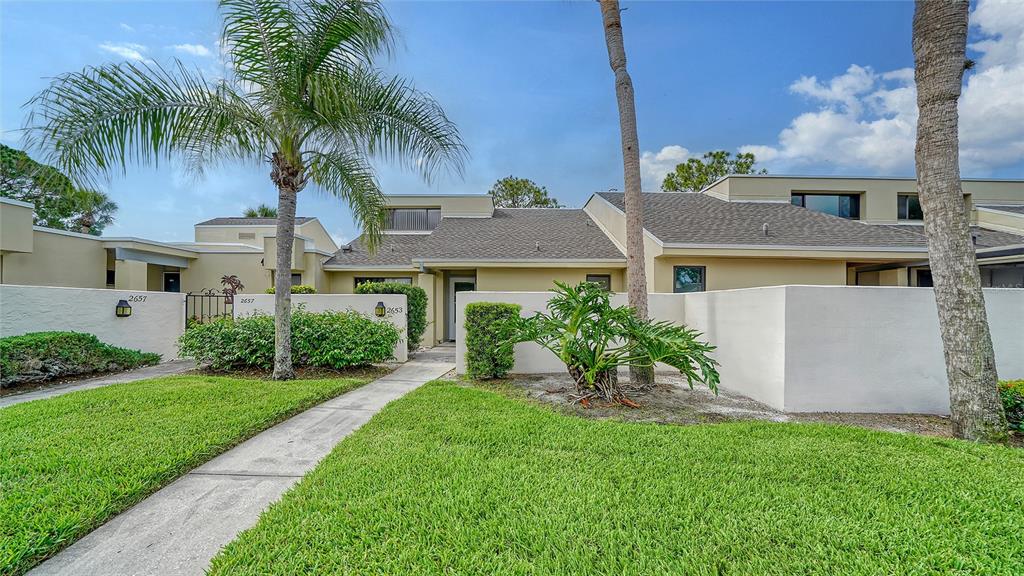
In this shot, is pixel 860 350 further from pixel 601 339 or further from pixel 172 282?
pixel 172 282

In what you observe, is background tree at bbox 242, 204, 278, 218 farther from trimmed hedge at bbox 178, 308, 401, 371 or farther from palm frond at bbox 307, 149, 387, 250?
palm frond at bbox 307, 149, 387, 250

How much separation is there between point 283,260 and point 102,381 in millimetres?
4003

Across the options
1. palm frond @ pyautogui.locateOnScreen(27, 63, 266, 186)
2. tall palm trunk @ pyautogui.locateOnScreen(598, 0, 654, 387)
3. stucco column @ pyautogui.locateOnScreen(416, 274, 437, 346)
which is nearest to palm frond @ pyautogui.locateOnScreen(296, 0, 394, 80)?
palm frond @ pyautogui.locateOnScreen(27, 63, 266, 186)

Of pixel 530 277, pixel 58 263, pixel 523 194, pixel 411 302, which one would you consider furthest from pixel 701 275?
pixel 523 194

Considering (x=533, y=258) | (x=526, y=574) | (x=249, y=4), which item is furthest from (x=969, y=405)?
(x=249, y=4)

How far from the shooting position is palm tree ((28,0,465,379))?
19.4 feet

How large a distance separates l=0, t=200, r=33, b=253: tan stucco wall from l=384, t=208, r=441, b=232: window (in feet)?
35.8

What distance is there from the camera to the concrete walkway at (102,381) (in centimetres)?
611

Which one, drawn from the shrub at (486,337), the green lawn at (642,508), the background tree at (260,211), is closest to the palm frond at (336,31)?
the shrub at (486,337)

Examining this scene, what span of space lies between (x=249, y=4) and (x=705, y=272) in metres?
11.6

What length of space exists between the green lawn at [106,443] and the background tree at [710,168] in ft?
94.7

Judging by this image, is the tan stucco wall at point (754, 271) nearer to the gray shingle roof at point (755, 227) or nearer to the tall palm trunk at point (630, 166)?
the gray shingle roof at point (755, 227)

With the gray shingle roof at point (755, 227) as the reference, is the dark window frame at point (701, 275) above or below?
below

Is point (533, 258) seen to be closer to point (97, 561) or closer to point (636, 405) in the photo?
point (636, 405)
